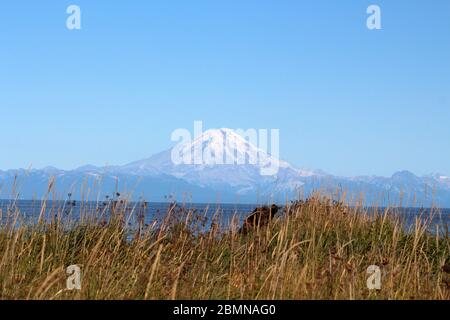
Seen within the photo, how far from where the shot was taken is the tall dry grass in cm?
719

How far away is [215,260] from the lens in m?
10.0

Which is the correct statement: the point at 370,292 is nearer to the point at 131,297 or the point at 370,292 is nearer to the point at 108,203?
the point at 131,297

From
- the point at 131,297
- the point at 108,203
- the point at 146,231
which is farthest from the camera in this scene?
the point at 108,203

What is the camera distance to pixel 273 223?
1308cm

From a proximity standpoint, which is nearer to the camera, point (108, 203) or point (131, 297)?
point (131, 297)

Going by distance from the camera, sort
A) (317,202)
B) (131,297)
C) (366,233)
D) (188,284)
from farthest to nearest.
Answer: (317,202)
(366,233)
(188,284)
(131,297)

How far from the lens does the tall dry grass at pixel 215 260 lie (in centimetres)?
719

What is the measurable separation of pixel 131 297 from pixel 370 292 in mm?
2725

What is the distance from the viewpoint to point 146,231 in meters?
10.5
